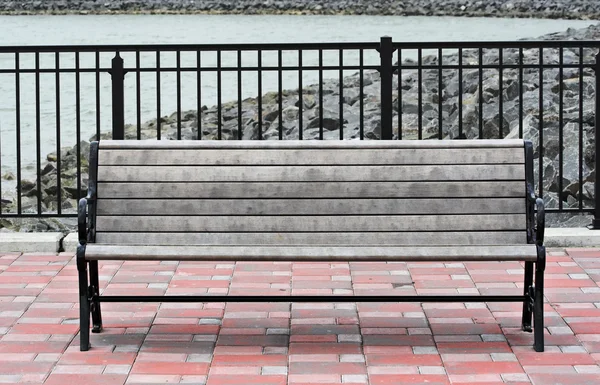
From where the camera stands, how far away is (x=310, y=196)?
4773mm

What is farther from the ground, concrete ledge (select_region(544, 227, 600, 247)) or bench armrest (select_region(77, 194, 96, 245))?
bench armrest (select_region(77, 194, 96, 245))

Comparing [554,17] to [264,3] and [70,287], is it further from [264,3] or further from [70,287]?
[70,287]

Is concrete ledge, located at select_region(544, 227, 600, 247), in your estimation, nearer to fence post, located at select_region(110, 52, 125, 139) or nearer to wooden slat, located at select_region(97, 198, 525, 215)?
wooden slat, located at select_region(97, 198, 525, 215)

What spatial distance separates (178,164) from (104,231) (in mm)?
401

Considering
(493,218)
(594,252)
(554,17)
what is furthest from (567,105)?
(554,17)

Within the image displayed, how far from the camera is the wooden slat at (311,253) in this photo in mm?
4559

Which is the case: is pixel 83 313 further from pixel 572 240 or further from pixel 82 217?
pixel 572 240

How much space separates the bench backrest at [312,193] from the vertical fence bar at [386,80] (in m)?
2.11

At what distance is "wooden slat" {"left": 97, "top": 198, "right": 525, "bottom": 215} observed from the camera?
4.75 metres

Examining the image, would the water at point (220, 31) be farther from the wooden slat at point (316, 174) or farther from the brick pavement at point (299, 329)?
the wooden slat at point (316, 174)

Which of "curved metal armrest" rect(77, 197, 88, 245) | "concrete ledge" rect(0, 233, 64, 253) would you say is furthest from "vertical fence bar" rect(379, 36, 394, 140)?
"curved metal armrest" rect(77, 197, 88, 245)

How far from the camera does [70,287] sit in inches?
228

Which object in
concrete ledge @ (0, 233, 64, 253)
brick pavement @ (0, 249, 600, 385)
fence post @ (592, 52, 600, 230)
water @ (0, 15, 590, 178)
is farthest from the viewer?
water @ (0, 15, 590, 178)

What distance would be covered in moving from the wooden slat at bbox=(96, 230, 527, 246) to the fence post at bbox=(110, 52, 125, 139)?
2.19 meters
